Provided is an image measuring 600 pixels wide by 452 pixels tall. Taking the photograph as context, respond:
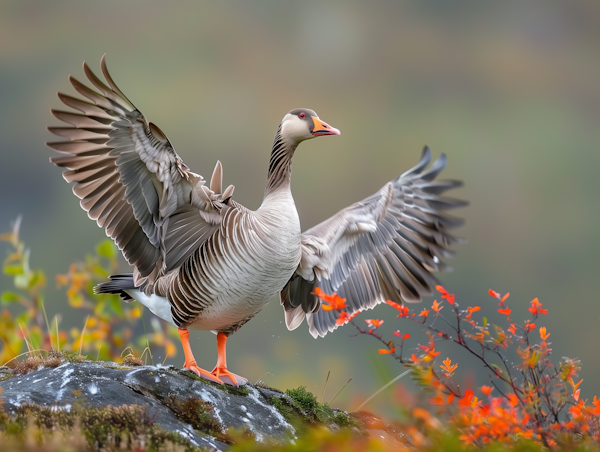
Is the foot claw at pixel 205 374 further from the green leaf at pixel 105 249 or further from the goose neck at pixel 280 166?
the green leaf at pixel 105 249

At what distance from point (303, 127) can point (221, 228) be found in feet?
3.65

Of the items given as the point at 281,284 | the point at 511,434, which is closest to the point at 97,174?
the point at 281,284

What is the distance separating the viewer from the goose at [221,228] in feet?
13.0

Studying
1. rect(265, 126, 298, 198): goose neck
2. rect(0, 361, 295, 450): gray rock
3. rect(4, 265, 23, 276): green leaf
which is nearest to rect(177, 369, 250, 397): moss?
rect(0, 361, 295, 450): gray rock

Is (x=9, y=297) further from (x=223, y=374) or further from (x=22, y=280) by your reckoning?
(x=223, y=374)

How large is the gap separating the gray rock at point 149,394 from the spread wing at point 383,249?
1316 mm

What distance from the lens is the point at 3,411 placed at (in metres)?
2.70

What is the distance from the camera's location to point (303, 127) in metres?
4.70

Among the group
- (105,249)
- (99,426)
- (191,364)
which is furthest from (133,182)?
(105,249)

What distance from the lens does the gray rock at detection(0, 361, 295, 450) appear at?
9.90 ft

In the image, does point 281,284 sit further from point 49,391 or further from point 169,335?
point 169,335

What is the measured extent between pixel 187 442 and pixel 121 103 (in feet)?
7.30

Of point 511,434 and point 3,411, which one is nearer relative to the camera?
point 511,434

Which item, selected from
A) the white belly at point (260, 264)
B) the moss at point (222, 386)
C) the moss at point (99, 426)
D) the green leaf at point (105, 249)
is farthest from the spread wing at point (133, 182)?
the moss at point (99, 426)
